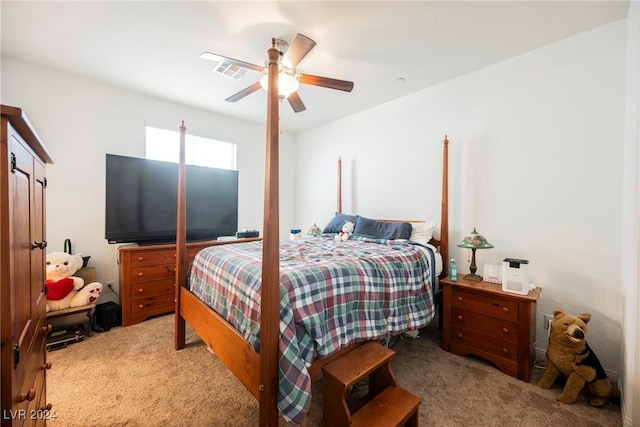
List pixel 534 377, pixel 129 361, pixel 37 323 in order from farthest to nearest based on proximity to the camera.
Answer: pixel 129 361 < pixel 534 377 < pixel 37 323

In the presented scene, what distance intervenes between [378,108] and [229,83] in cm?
199

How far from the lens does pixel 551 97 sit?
2230 mm

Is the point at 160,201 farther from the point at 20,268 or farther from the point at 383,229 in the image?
the point at 383,229

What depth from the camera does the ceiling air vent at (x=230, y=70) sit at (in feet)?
8.34

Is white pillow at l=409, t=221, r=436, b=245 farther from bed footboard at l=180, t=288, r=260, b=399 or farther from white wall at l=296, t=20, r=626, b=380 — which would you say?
bed footboard at l=180, t=288, r=260, b=399

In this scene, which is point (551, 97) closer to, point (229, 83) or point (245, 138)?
point (229, 83)

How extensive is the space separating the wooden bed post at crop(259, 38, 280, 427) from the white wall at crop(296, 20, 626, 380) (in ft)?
7.62

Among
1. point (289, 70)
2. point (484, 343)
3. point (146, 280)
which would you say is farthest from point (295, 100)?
point (484, 343)

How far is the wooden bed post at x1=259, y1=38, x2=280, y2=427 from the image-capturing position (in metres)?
1.24

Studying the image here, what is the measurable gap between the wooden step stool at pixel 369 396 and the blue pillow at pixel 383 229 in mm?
1485

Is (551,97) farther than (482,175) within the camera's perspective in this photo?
No

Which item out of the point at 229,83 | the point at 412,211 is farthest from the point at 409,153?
the point at 229,83

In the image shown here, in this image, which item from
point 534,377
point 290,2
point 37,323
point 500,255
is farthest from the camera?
point 500,255

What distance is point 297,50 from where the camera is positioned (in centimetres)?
183
